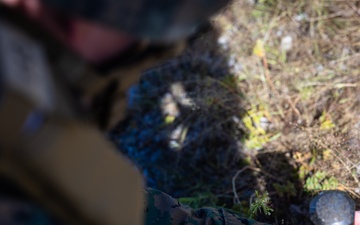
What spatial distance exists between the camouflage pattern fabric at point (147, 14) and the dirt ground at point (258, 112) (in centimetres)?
118

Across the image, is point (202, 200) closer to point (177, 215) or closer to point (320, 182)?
point (320, 182)

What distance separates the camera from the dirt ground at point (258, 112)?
212 cm

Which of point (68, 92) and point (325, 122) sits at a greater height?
point (325, 122)

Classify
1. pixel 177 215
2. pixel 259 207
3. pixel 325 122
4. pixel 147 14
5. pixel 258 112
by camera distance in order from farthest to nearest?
pixel 258 112
pixel 325 122
pixel 259 207
pixel 177 215
pixel 147 14

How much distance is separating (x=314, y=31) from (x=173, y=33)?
5.77ft

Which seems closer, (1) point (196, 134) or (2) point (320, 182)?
(2) point (320, 182)

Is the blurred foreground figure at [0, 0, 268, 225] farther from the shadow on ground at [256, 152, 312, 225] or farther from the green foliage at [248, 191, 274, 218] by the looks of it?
the shadow on ground at [256, 152, 312, 225]

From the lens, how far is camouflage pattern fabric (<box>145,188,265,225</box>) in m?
1.44

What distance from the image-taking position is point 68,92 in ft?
2.68

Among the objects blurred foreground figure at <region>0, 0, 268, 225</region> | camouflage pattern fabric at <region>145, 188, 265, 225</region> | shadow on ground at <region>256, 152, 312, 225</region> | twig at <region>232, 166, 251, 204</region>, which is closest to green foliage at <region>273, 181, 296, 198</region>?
shadow on ground at <region>256, 152, 312, 225</region>

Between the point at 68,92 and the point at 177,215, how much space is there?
0.74 m

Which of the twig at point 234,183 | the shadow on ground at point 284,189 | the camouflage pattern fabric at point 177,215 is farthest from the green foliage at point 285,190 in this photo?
the camouflage pattern fabric at point 177,215

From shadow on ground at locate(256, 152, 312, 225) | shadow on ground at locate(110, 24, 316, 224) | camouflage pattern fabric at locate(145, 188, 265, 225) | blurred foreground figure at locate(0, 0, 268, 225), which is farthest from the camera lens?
shadow on ground at locate(110, 24, 316, 224)

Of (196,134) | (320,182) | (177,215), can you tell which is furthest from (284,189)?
(177,215)
